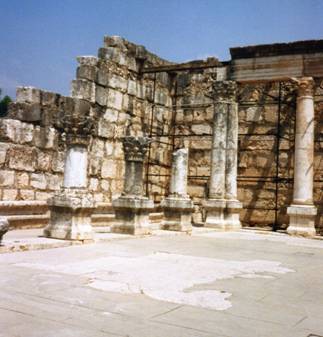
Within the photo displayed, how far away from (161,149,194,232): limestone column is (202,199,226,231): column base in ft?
6.10

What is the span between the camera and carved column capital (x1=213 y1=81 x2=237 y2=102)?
47.3 feet

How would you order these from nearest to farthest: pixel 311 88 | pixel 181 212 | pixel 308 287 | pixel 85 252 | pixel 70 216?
pixel 308 287
pixel 85 252
pixel 70 216
pixel 181 212
pixel 311 88

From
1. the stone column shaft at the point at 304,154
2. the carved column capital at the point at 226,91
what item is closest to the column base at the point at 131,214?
the stone column shaft at the point at 304,154

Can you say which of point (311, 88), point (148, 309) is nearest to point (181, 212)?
point (311, 88)

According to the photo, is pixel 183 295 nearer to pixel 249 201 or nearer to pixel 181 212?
pixel 181 212

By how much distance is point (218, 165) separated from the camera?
1421 cm

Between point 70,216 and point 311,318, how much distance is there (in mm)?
5112

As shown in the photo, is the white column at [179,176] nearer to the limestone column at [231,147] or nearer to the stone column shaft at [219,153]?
the stone column shaft at [219,153]

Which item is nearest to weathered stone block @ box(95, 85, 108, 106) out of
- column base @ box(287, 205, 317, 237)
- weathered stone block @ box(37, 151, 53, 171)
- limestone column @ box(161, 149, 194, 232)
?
weathered stone block @ box(37, 151, 53, 171)

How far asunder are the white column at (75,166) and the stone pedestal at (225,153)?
5.96 meters

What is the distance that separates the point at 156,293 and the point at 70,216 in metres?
3.88

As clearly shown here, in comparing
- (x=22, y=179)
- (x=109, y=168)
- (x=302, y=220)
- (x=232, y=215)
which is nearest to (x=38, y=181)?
(x=22, y=179)

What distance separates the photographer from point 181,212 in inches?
465

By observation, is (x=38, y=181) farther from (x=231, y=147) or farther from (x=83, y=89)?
(x=231, y=147)
